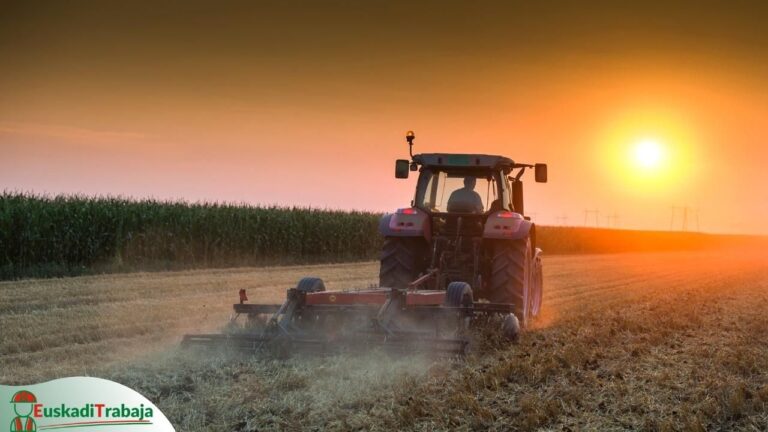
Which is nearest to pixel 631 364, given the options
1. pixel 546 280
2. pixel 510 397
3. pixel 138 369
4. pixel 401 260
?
pixel 510 397

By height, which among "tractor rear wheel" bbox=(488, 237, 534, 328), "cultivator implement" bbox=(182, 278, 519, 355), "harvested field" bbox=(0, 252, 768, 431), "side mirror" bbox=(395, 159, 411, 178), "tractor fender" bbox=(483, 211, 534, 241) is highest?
"side mirror" bbox=(395, 159, 411, 178)

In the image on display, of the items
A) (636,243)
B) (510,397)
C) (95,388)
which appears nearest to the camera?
(95,388)

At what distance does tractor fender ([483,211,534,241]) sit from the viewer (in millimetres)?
9703

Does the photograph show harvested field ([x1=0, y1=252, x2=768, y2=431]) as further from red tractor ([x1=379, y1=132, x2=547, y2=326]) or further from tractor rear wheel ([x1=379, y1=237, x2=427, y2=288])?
tractor rear wheel ([x1=379, y1=237, x2=427, y2=288])

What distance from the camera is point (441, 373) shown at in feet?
24.3

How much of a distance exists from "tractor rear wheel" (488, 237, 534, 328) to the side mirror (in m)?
1.59

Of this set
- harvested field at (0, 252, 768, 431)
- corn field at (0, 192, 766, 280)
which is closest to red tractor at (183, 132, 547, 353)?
harvested field at (0, 252, 768, 431)

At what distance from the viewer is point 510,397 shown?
6684 mm

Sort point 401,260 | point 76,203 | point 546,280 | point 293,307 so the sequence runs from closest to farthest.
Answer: point 293,307, point 401,260, point 546,280, point 76,203

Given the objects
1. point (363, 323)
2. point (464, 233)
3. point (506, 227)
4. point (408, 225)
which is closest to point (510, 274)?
point (506, 227)

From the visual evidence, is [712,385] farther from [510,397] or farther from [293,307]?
[293,307]

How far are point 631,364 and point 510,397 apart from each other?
6.17 feet

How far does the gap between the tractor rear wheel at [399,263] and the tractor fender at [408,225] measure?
20 centimetres

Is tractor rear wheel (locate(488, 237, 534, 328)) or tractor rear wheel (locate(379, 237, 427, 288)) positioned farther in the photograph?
tractor rear wheel (locate(379, 237, 427, 288))
